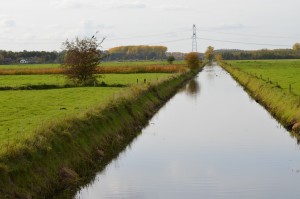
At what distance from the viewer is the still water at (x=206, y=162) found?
15453 mm

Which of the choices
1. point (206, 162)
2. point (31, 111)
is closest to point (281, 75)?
point (31, 111)

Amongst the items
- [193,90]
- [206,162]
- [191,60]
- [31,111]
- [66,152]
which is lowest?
[206,162]

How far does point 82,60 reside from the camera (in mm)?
50875

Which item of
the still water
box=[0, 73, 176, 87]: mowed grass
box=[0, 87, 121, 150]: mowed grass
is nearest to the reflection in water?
box=[0, 73, 176, 87]: mowed grass

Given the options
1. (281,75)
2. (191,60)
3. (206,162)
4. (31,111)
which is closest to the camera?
(206,162)

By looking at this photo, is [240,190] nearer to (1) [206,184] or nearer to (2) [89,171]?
(1) [206,184]

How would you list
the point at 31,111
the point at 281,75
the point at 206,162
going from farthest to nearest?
the point at 281,75, the point at 31,111, the point at 206,162

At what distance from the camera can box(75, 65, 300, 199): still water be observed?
1545 cm

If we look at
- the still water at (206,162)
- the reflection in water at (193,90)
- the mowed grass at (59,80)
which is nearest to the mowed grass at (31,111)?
the still water at (206,162)

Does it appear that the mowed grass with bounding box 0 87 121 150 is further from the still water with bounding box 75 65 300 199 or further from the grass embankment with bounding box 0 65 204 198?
the still water with bounding box 75 65 300 199

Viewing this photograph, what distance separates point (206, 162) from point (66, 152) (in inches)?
236

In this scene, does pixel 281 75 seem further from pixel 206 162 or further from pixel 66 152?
pixel 66 152

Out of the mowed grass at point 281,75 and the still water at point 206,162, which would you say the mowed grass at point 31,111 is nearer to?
the still water at point 206,162

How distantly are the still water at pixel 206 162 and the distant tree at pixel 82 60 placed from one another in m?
20.0
